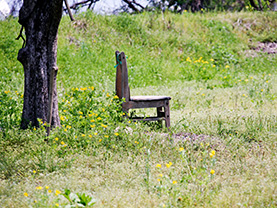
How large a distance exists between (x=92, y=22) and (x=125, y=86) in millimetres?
10002

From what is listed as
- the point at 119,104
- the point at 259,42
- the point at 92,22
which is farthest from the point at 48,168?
the point at 259,42

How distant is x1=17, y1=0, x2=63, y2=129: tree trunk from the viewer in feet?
14.6

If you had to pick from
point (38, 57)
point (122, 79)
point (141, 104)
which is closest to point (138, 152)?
point (141, 104)

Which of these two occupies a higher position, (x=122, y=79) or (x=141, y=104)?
(x=122, y=79)

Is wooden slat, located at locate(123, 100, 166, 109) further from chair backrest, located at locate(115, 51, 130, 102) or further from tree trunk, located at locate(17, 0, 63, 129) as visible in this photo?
tree trunk, located at locate(17, 0, 63, 129)

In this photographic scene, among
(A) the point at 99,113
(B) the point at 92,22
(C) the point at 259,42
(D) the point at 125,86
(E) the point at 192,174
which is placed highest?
(B) the point at 92,22

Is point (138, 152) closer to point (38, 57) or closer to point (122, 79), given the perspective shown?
point (122, 79)

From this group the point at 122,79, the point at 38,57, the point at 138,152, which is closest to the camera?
the point at 138,152

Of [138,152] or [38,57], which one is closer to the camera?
[138,152]

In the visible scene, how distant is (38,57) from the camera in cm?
451

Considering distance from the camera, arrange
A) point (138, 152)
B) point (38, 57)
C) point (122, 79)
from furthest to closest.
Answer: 1. point (122, 79)
2. point (38, 57)
3. point (138, 152)

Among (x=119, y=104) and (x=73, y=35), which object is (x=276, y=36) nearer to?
(x=73, y=35)

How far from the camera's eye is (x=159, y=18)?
16.0 m

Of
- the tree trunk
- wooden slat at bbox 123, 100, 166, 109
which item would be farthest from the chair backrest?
the tree trunk
